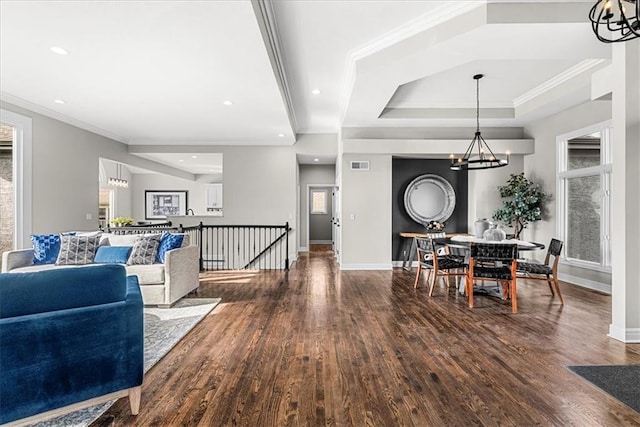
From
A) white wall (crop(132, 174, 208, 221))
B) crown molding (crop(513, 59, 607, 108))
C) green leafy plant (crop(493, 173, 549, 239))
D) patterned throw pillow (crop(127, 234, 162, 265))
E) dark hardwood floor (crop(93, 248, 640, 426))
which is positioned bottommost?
dark hardwood floor (crop(93, 248, 640, 426))

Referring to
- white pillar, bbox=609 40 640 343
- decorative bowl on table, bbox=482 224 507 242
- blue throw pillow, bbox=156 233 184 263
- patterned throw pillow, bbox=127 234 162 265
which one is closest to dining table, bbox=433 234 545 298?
decorative bowl on table, bbox=482 224 507 242

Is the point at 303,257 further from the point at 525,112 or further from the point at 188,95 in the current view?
the point at 525,112

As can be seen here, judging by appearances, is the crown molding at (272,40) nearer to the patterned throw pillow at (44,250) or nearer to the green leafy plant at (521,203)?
the patterned throw pillow at (44,250)

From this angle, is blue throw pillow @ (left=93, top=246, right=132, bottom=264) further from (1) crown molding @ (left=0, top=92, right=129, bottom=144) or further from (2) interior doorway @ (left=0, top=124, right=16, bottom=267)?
(1) crown molding @ (left=0, top=92, right=129, bottom=144)

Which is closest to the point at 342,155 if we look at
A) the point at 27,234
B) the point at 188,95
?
the point at 188,95

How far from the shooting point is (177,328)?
3322mm

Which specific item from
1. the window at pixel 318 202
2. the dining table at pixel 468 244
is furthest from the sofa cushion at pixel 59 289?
the window at pixel 318 202

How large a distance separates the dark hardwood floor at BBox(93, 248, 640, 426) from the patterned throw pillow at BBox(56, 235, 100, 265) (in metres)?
1.94

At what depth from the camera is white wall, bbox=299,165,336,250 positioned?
34.0 ft

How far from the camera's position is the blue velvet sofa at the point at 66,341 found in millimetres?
1552

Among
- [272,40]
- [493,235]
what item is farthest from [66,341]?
[493,235]

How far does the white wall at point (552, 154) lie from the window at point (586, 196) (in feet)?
0.38

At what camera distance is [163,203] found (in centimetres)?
1216

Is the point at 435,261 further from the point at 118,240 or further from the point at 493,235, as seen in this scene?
the point at 118,240
